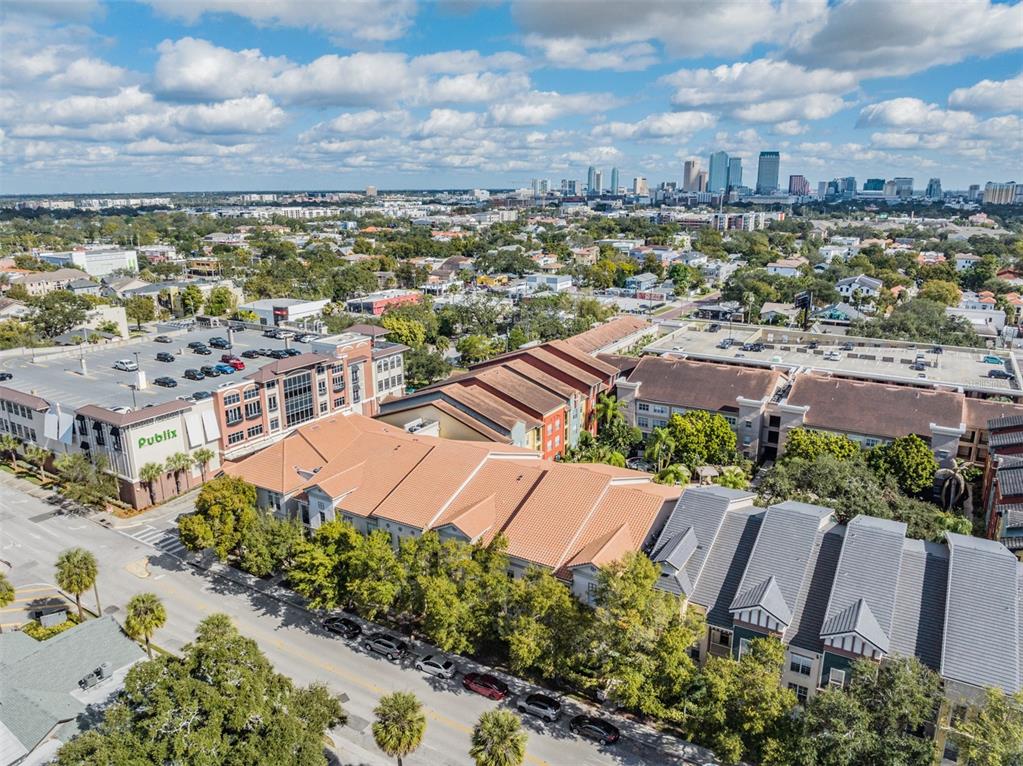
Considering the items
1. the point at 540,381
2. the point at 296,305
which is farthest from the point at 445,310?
the point at 540,381

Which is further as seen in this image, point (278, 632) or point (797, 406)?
point (797, 406)

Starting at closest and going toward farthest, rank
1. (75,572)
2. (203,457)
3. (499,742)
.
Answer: (499,742) → (75,572) → (203,457)

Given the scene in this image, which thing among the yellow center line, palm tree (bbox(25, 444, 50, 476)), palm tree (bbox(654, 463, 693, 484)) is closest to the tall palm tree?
the yellow center line

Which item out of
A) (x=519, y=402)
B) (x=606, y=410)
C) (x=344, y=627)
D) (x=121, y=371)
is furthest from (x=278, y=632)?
(x=121, y=371)

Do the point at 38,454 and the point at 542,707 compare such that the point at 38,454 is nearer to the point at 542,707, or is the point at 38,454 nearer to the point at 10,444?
the point at 10,444

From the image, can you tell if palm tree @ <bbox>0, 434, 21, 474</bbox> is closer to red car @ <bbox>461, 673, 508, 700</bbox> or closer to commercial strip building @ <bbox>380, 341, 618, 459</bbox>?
commercial strip building @ <bbox>380, 341, 618, 459</bbox>

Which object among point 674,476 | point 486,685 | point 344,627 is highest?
point 674,476

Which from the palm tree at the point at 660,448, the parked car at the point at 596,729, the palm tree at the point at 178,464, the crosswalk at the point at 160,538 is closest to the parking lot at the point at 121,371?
the palm tree at the point at 178,464
